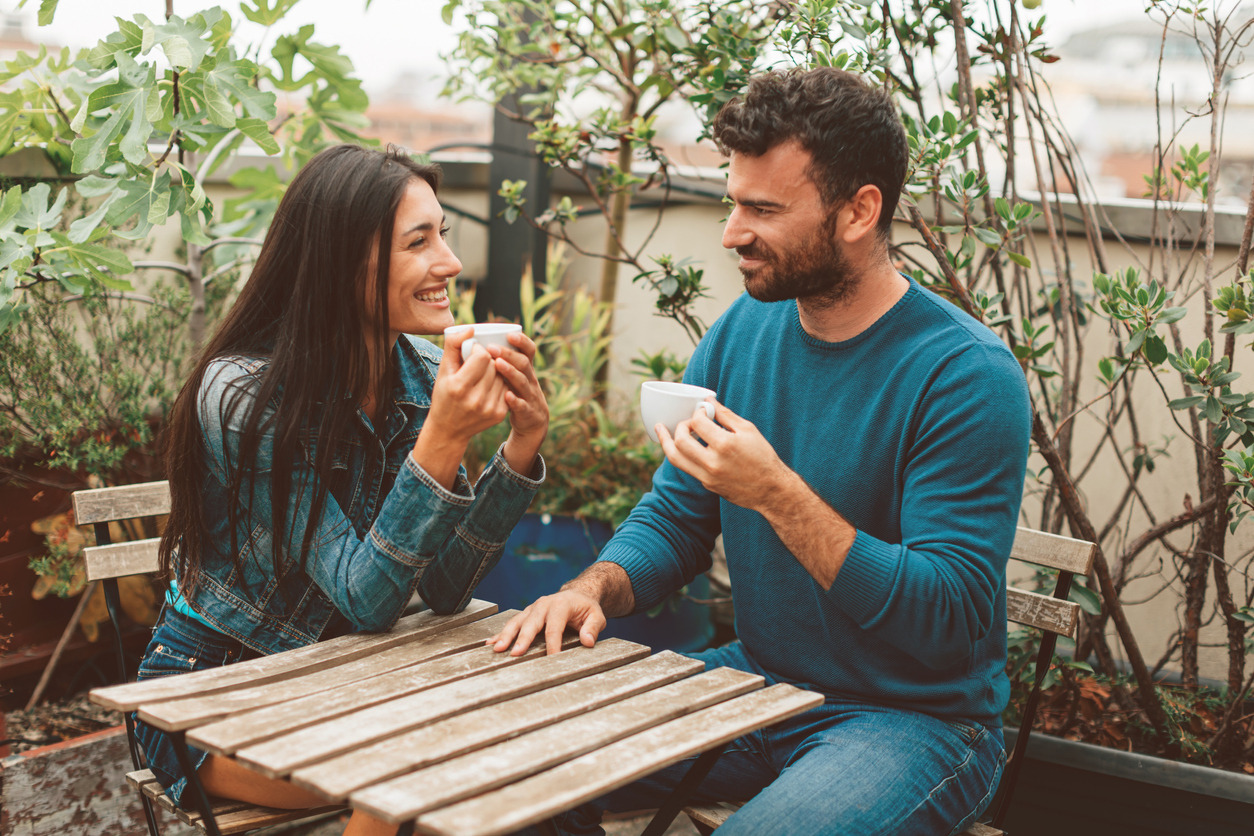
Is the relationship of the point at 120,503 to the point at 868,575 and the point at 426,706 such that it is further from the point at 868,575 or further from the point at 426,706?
the point at 868,575

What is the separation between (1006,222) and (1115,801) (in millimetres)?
1214

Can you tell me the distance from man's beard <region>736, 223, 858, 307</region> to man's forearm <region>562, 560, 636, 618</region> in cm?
54

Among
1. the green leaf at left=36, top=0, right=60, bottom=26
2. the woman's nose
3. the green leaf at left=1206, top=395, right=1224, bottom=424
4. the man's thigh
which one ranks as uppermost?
the green leaf at left=36, top=0, right=60, bottom=26

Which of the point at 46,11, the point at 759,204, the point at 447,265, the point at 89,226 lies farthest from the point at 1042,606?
the point at 46,11

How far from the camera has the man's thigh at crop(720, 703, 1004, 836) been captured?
1349 millimetres

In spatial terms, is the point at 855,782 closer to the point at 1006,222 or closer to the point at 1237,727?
the point at 1006,222

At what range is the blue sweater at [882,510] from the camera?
1.42m

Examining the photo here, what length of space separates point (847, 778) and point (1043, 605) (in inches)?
26.8

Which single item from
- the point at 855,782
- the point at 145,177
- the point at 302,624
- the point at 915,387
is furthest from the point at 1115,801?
the point at 145,177

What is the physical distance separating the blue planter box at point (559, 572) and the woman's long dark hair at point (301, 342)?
137 centimetres

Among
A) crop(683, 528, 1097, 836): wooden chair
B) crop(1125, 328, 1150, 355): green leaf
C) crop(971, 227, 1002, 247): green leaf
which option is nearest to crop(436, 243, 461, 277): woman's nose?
crop(971, 227, 1002, 247): green leaf

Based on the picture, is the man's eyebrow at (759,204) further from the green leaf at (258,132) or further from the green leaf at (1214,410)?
the green leaf at (258,132)

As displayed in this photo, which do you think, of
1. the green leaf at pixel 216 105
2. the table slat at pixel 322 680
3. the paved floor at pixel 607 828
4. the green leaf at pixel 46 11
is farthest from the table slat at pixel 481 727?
the green leaf at pixel 46 11

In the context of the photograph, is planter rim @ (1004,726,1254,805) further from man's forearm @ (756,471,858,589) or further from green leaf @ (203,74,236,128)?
green leaf @ (203,74,236,128)
